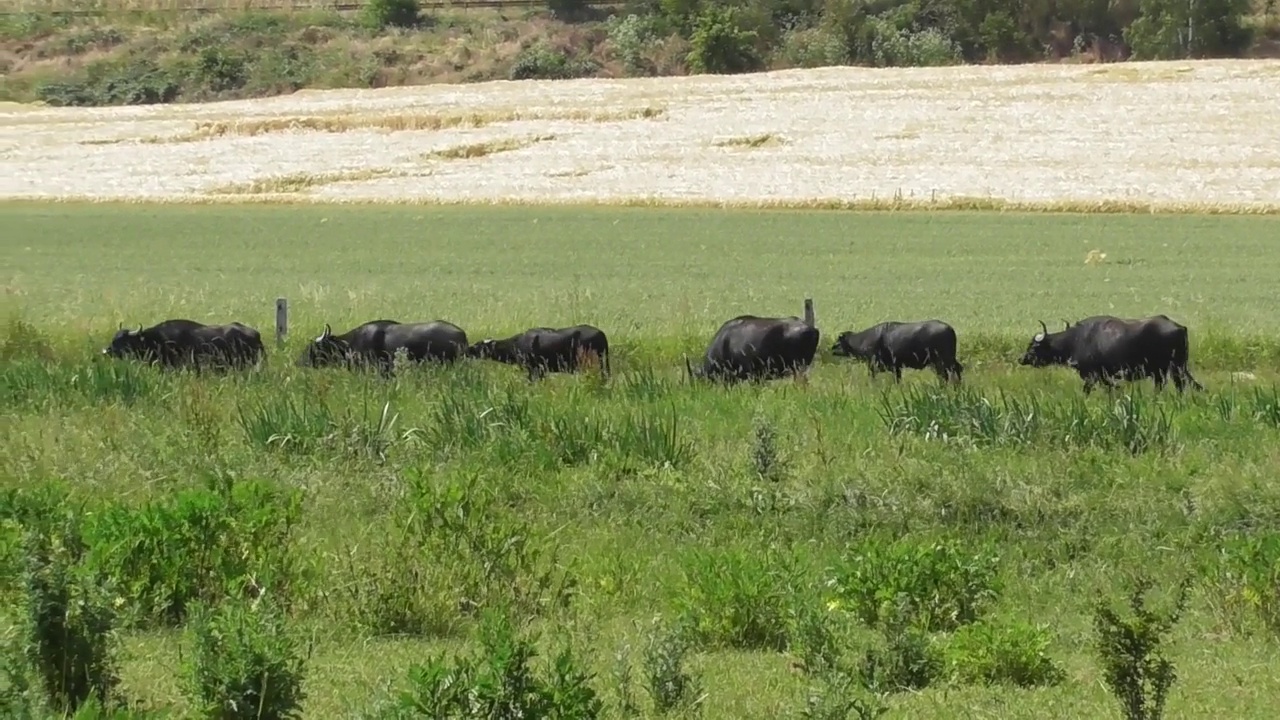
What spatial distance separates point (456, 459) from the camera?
12812 mm

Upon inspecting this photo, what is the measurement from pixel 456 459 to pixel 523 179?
117 ft

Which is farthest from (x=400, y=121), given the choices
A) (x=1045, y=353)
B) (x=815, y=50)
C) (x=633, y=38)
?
(x=1045, y=353)

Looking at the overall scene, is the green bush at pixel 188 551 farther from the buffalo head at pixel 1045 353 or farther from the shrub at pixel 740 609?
the buffalo head at pixel 1045 353

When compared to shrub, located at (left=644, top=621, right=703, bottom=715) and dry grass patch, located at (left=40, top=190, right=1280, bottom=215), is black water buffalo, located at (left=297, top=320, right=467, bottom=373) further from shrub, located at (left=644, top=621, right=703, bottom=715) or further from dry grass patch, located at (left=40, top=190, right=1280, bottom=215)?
dry grass patch, located at (left=40, top=190, right=1280, bottom=215)

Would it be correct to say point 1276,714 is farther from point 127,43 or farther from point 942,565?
point 127,43

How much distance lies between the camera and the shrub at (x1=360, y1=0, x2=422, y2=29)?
310ft

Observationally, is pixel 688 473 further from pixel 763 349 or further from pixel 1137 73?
pixel 1137 73

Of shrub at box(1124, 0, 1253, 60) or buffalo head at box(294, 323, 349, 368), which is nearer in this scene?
buffalo head at box(294, 323, 349, 368)

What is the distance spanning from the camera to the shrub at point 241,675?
20.4ft

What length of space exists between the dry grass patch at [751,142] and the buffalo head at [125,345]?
3504 centimetres

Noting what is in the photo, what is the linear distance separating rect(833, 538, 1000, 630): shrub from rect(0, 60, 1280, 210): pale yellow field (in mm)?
32038

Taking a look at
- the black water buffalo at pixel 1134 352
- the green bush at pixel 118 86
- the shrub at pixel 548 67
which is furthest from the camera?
the shrub at pixel 548 67

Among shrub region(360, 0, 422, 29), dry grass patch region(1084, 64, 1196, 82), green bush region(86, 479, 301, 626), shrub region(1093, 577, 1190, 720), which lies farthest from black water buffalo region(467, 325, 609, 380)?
shrub region(360, 0, 422, 29)

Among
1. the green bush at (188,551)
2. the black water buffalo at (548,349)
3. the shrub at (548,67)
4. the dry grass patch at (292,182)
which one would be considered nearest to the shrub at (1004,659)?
the green bush at (188,551)
